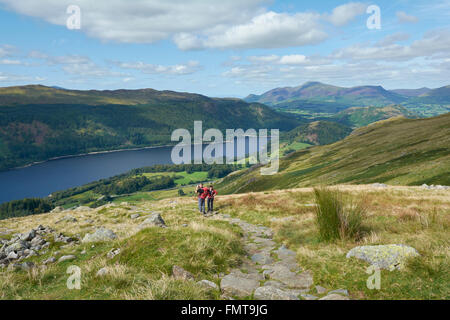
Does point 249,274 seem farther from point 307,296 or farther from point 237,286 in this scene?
point 307,296

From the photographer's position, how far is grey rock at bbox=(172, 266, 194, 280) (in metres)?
7.50

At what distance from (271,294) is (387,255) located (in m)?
4.01

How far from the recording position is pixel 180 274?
7.75 meters

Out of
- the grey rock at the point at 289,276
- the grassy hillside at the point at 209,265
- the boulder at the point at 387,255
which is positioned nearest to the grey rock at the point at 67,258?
the grassy hillside at the point at 209,265

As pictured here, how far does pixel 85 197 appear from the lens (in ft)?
621

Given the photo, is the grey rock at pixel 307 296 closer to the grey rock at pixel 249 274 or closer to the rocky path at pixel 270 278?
the rocky path at pixel 270 278

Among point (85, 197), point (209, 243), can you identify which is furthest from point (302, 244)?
point (85, 197)

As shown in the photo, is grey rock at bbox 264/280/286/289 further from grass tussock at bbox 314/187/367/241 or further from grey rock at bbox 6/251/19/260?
grey rock at bbox 6/251/19/260

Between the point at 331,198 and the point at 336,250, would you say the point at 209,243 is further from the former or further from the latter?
the point at 331,198

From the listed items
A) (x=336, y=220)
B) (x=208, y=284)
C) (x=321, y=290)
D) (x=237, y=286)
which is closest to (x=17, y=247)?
(x=208, y=284)

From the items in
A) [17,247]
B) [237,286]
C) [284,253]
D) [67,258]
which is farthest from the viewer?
[17,247]

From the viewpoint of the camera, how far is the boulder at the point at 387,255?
741cm

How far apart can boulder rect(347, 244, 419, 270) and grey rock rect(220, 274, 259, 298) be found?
11.7 feet

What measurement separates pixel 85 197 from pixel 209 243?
20844cm
